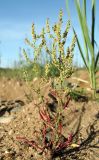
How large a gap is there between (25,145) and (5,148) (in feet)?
0.53

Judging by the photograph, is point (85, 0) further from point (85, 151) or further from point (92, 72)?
point (85, 151)

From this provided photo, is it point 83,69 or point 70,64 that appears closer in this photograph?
point 70,64

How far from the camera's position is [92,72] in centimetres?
441

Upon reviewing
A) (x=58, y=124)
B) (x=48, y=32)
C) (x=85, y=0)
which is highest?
(x=85, y=0)

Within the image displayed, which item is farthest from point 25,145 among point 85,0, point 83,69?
point 83,69

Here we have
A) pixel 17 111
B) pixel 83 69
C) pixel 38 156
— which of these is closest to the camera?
pixel 38 156

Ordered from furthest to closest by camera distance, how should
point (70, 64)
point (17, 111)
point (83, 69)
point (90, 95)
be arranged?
point (83, 69)
point (90, 95)
point (17, 111)
point (70, 64)

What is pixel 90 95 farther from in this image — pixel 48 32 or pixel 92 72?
pixel 48 32

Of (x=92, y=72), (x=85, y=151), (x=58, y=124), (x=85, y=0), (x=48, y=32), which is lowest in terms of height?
(x=85, y=151)

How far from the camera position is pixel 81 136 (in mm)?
3592

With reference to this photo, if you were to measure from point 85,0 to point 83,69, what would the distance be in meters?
4.02

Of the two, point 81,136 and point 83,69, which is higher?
point 83,69

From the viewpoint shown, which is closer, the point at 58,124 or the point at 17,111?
the point at 58,124

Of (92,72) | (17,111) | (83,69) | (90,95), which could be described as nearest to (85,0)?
(92,72)
